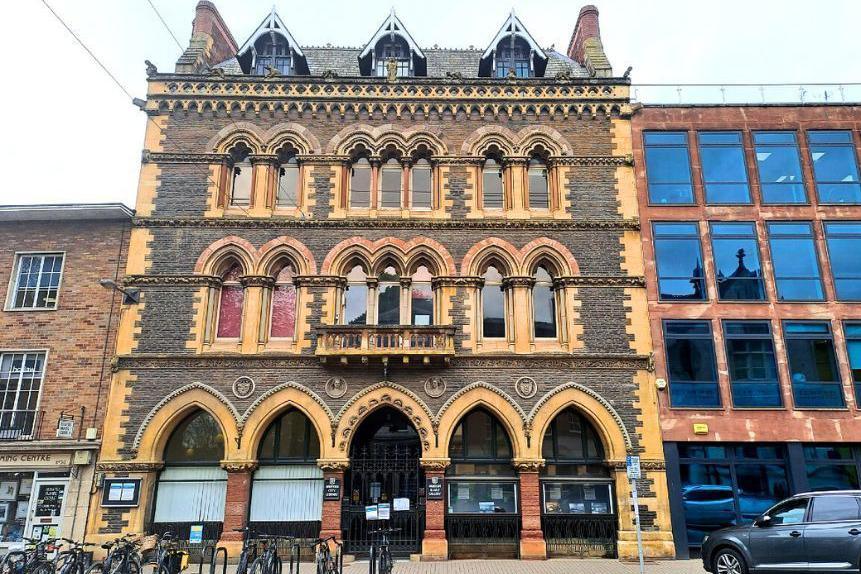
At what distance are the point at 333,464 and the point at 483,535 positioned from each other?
176 inches

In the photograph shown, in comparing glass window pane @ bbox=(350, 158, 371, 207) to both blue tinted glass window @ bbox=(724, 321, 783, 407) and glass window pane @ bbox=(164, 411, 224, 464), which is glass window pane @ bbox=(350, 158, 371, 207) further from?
blue tinted glass window @ bbox=(724, 321, 783, 407)

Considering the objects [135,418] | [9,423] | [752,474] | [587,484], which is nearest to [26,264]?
[9,423]

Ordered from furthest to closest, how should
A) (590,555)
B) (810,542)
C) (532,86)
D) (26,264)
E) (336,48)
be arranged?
1. (336,48)
2. (532,86)
3. (26,264)
4. (590,555)
5. (810,542)

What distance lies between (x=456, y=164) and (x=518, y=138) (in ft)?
7.17

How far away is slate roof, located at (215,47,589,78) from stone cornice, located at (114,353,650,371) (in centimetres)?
1042

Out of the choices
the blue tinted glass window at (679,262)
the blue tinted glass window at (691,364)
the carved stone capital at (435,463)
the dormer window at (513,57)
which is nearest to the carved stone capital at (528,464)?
the carved stone capital at (435,463)

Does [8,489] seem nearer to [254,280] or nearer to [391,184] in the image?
[254,280]

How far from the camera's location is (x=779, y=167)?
61.6 ft

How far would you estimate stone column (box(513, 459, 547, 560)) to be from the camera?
15.3 meters

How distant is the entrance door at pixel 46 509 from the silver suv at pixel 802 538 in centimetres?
1614

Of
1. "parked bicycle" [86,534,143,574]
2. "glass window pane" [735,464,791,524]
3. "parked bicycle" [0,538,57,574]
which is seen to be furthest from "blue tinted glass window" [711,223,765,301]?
"parked bicycle" [0,538,57,574]

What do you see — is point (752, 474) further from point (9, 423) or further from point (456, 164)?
point (9, 423)

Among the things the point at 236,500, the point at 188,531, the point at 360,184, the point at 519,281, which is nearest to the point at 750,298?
the point at 519,281

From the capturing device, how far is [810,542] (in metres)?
10.6
